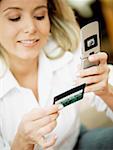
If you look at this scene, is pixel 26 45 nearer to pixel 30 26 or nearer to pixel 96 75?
pixel 30 26

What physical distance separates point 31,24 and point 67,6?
13cm

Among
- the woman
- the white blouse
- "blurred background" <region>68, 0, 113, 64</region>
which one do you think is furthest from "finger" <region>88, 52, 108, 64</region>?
"blurred background" <region>68, 0, 113, 64</region>

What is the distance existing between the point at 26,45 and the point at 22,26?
0.04 metres

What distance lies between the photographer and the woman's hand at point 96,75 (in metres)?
0.73

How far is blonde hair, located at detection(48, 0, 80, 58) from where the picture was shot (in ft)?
2.70

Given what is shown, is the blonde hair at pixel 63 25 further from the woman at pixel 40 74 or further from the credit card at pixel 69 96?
the credit card at pixel 69 96

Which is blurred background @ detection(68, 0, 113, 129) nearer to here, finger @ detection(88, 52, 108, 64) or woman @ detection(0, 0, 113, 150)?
woman @ detection(0, 0, 113, 150)

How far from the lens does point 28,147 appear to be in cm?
76

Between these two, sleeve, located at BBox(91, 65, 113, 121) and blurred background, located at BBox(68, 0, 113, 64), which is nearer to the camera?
sleeve, located at BBox(91, 65, 113, 121)

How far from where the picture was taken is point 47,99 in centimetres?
83

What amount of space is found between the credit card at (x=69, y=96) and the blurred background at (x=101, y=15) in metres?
0.30

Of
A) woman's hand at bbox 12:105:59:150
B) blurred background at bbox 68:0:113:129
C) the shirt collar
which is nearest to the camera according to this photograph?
woman's hand at bbox 12:105:59:150

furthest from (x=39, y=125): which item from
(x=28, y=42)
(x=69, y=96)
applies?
(x=28, y=42)

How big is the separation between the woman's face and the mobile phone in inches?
4.4
